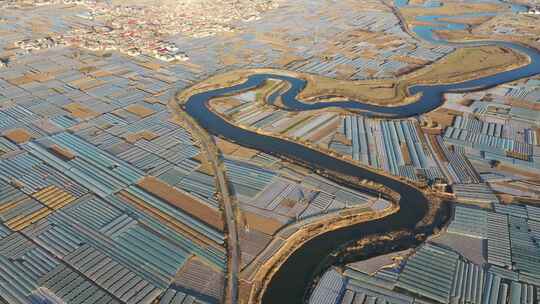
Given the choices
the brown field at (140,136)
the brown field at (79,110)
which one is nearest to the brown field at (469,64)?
the brown field at (140,136)

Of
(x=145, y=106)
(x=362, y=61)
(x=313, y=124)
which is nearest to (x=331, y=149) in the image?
(x=313, y=124)

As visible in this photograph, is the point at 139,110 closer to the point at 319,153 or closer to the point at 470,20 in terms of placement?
the point at 319,153

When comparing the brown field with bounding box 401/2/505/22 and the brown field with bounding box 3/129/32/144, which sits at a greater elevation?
the brown field with bounding box 401/2/505/22

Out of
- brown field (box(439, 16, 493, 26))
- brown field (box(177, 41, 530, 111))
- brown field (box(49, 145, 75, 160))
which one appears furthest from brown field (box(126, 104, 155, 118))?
brown field (box(439, 16, 493, 26))

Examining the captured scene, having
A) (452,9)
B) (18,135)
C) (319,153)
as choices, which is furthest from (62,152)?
(452,9)

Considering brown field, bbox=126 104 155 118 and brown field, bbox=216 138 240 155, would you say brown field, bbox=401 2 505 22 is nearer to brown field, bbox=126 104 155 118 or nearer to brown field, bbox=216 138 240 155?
brown field, bbox=216 138 240 155
